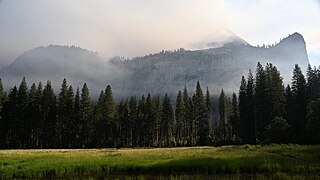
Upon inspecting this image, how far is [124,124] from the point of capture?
108m

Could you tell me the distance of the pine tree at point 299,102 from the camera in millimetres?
70456

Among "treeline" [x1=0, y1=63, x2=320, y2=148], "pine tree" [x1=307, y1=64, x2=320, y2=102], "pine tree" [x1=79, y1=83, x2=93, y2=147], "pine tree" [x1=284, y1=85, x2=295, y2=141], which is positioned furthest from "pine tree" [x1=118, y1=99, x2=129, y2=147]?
"pine tree" [x1=307, y1=64, x2=320, y2=102]

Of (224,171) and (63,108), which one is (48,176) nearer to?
(224,171)

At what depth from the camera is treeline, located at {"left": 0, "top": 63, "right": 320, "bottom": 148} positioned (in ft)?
244

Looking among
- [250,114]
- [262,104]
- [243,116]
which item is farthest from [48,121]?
[262,104]

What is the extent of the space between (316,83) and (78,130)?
→ 59987 mm

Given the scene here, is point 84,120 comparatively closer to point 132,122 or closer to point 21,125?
point 21,125

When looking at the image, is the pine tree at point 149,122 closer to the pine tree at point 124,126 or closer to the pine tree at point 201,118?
the pine tree at point 124,126

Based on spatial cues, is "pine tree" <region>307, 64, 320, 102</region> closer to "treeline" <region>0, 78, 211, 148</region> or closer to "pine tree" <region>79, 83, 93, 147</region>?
"treeline" <region>0, 78, 211, 148</region>

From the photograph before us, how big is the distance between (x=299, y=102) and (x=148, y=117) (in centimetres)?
4705

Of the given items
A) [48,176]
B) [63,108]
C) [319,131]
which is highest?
[63,108]

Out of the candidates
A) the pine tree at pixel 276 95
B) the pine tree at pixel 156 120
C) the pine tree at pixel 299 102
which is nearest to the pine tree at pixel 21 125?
the pine tree at pixel 156 120

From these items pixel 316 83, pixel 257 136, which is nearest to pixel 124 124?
pixel 257 136

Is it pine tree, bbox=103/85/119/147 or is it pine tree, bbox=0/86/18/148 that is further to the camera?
pine tree, bbox=103/85/119/147
